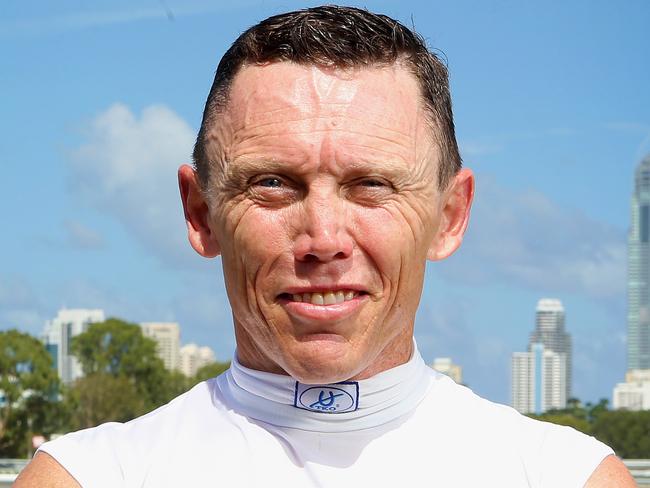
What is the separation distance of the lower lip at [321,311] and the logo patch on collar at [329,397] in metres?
0.37

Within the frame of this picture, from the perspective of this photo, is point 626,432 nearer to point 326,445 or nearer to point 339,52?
point 326,445

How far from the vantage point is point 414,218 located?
4926 mm

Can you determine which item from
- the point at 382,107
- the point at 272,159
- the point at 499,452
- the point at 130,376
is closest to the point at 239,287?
the point at 272,159

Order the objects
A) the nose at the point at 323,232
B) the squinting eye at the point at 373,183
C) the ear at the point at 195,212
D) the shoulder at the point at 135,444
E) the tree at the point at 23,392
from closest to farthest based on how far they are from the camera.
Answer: the nose at the point at 323,232, the squinting eye at the point at 373,183, the shoulder at the point at 135,444, the ear at the point at 195,212, the tree at the point at 23,392

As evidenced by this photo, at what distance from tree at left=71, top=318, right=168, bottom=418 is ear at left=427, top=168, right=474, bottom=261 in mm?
102554

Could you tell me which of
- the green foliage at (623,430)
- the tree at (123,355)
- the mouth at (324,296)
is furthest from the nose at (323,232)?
the green foliage at (623,430)

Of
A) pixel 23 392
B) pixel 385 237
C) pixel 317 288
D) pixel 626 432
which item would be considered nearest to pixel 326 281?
pixel 317 288

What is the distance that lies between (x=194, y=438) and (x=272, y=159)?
1155mm

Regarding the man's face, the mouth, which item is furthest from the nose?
the mouth

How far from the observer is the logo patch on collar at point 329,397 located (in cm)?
494

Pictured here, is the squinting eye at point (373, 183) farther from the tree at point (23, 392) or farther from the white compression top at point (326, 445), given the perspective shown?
the tree at point (23, 392)

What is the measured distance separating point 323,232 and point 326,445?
2.86 ft

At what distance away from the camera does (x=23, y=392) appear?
315ft

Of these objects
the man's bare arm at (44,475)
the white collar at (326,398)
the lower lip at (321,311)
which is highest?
the lower lip at (321,311)
